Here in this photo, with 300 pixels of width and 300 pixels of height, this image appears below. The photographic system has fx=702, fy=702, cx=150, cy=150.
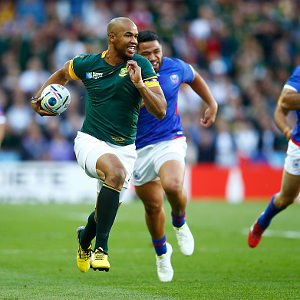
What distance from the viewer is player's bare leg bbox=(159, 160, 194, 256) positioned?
25.0 feet

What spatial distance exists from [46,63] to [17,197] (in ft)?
14.4

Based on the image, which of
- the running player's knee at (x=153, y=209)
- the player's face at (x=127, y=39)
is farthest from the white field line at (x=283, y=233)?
the player's face at (x=127, y=39)

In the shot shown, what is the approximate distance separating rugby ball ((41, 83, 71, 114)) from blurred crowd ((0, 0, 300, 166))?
11.5m

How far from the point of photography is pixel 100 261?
20.6 feet

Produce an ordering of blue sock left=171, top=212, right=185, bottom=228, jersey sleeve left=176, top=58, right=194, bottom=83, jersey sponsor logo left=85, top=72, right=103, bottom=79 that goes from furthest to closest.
Answer: jersey sleeve left=176, top=58, right=194, bottom=83
blue sock left=171, top=212, right=185, bottom=228
jersey sponsor logo left=85, top=72, right=103, bottom=79

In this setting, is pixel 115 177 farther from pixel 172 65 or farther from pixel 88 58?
pixel 172 65

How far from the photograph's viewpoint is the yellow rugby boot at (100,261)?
6242mm

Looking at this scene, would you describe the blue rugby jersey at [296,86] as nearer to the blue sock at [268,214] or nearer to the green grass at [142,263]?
the blue sock at [268,214]

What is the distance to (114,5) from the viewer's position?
23766 millimetres

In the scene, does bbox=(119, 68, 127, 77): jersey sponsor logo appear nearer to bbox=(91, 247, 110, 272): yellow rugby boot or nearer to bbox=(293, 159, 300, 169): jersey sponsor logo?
bbox=(91, 247, 110, 272): yellow rugby boot

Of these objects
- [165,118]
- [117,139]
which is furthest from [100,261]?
[165,118]

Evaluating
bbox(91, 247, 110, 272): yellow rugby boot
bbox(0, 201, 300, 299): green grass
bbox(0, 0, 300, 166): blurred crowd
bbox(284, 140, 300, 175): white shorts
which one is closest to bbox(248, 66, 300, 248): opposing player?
bbox(284, 140, 300, 175): white shorts

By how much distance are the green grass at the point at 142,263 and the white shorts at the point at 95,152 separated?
3.77 ft

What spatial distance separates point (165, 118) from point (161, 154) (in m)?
0.43
